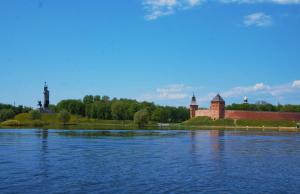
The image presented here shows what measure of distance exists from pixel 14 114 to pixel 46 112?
32.8ft

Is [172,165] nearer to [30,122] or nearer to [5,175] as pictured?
[5,175]

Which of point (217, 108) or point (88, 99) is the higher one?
point (88, 99)

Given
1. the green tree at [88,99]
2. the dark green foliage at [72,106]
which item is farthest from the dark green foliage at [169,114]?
the green tree at [88,99]

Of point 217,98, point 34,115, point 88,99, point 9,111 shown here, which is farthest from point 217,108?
point 9,111

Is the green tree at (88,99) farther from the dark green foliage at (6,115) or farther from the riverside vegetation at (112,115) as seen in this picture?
the dark green foliage at (6,115)

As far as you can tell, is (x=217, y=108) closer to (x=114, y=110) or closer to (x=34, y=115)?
(x=114, y=110)

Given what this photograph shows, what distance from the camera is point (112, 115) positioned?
152500mm

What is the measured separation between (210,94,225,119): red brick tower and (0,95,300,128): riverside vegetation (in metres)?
3.15

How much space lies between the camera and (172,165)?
26.6m

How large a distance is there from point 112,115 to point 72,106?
15.1 meters

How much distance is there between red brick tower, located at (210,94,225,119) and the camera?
468 ft

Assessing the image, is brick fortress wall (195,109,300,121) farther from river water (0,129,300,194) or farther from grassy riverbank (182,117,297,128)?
river water (0,129,300,194)

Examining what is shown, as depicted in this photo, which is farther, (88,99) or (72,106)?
(88,99)

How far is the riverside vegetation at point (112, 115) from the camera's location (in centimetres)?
12019
